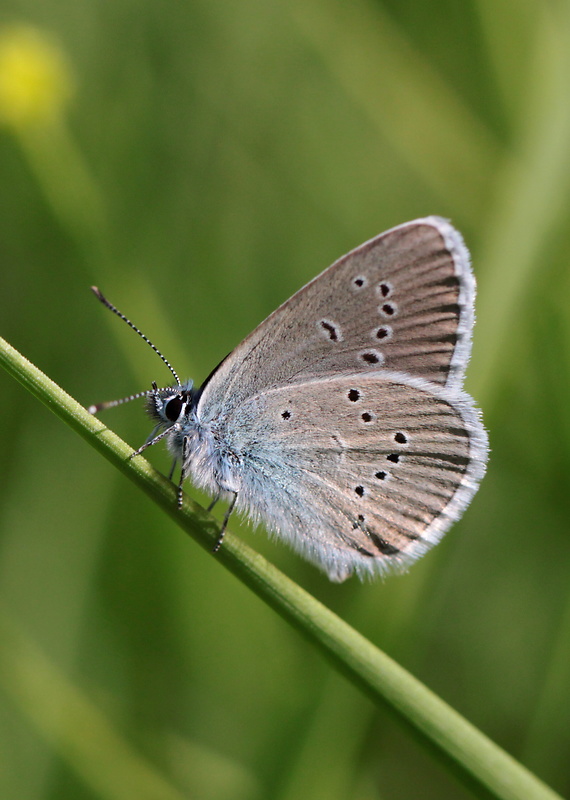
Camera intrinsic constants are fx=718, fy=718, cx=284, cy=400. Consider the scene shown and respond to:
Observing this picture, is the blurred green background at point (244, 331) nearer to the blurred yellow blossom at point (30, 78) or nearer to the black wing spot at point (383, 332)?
the blurred yellow blossom at point (30, 78)

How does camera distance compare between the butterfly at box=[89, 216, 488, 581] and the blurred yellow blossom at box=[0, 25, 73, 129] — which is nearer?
the butterfly at box=[89, 216, 488, 581]

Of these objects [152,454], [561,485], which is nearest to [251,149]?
[152,454]

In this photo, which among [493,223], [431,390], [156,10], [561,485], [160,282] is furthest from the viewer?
[156,10]

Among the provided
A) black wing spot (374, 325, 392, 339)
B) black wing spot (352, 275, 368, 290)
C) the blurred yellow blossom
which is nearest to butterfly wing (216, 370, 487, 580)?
black wing spot (374, 325, 392, 339)

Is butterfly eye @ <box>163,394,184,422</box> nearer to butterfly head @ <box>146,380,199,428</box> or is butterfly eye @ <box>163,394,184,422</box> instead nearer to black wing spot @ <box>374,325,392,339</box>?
butterfly head @ <box>146,380,199,428</box>

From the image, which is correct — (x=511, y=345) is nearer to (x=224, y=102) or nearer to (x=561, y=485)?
(x=561, y=485)
